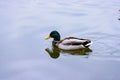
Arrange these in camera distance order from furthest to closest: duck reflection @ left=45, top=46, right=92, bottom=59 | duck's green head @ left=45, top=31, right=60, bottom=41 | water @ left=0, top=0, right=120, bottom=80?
1. duck's green head @ left=45, top=31, right=60, bottom=41
2. duck reflection @ left=45, top=46, right=92, bottom=59
3. water @ left=0, top=0, right=120, bottom=80

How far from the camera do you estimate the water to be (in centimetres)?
1098

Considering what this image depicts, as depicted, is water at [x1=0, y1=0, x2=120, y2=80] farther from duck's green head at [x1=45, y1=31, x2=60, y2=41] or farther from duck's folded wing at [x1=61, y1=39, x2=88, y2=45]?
duck's folded wing at [x1=61, y1=39, x2=88, y2=45]

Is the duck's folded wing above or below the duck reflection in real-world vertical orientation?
above

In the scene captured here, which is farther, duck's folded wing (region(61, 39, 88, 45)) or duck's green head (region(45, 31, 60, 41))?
duck's green head (region(45, 31, 60, 41))

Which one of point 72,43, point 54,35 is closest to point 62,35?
point 54,35

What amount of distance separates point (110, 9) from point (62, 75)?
9.04 meters

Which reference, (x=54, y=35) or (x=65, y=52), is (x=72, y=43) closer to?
(x=65, y=52)

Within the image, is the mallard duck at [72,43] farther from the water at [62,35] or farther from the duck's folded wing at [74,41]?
the water at [62,35]

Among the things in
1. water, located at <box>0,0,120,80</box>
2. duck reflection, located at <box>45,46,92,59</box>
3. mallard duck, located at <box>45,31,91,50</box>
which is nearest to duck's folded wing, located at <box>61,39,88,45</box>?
mallard duck, located at <box>45,31,91,50</box>

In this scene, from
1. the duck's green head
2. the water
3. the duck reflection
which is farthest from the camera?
the duck's green head

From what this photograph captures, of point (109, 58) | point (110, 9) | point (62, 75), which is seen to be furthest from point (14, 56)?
point (110, 9)

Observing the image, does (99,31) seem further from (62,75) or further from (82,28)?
(62,75)

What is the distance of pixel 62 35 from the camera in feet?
46.6

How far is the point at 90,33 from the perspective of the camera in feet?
47.4
